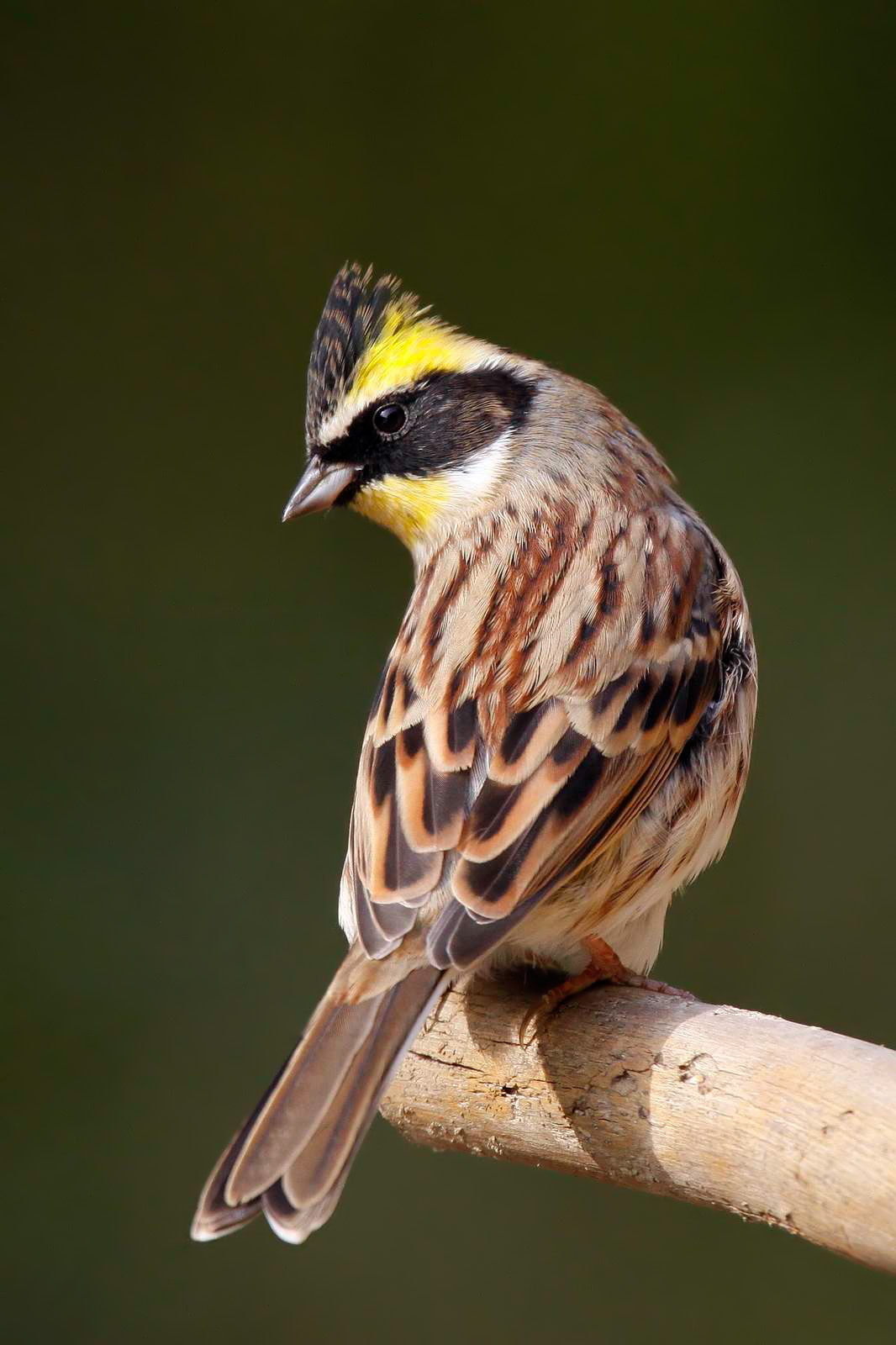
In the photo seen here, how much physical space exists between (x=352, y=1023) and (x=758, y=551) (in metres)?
2.88

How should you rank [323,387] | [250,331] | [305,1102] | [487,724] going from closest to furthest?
[305,1102] < [487,724] < [323,387] < [250,331]

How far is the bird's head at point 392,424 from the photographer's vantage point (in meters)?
2.19

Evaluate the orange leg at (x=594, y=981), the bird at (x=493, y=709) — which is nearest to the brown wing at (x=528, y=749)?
the bird at (x=493, y=709)

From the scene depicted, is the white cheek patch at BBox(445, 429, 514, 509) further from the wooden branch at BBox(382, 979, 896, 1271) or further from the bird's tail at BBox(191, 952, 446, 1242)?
the bird's tail at BBox(191, 952, 446, 1242)

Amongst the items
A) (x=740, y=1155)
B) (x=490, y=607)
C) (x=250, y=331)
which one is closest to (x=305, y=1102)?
(x=740, y=1155)

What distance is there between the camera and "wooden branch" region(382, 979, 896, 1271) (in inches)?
55.6

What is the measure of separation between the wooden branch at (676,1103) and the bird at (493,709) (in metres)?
0.09

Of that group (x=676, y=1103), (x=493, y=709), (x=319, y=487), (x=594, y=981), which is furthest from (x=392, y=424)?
(x=676, y=1103)

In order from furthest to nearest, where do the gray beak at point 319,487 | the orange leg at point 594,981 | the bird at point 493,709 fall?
the gray beak at point 319,487
the orange leg at point 594,981
the bird at point 493,709

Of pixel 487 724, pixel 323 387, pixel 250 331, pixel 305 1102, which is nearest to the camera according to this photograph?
pixel 305 1102

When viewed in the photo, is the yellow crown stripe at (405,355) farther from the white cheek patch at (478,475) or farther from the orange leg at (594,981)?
the orange leg at (594,981)

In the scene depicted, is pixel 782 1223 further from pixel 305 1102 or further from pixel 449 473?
pixel 449 473

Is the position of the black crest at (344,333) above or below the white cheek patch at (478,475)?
above

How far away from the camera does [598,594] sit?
1.98 metres
